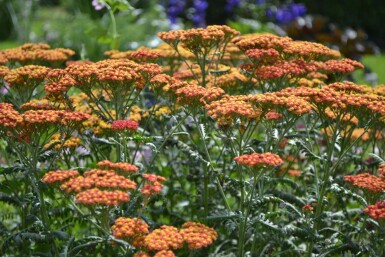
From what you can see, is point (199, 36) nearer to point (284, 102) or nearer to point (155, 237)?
point (284, 102)

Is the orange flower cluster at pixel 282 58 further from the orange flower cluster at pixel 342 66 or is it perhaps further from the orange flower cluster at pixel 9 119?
the orange flower cluster at pixel 9 119

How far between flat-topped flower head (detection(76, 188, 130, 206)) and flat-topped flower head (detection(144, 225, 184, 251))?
286 millimetres

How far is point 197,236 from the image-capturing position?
12.8 ft

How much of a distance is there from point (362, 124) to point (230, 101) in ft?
3.02

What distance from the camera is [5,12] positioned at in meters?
19.1

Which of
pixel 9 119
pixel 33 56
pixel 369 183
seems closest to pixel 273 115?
pixel 369 183

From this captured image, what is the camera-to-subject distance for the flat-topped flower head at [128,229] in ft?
12.3

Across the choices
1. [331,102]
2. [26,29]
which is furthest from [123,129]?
[26,29]

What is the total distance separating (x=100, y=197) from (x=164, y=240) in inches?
16.9

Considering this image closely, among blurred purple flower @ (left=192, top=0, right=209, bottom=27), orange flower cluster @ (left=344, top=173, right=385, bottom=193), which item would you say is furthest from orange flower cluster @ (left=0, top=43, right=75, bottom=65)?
blurred purple flower @ (left=192, top=0, right=209, bottom=27)

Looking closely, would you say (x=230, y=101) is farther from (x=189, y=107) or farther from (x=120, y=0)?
(x=120, y=0)

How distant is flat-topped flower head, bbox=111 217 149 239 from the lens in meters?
3.76

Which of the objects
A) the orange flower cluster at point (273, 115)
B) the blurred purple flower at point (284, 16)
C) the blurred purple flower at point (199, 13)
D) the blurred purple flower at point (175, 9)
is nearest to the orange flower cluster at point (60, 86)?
the orange flower cluster at point (273, 115)

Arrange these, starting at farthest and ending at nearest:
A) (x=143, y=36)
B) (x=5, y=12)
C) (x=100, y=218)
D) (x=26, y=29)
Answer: (x=5, y=12) < (x=26, y=29) < (x=143, y=36) < (x=100, y=218)
